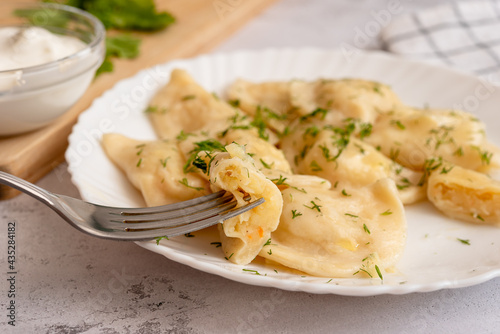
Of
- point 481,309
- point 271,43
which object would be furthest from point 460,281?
point 271,43

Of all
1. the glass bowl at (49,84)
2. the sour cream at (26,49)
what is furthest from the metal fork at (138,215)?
the sour cream at (26,49)

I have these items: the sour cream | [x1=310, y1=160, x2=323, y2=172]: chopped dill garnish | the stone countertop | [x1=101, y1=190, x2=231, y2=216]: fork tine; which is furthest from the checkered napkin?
[x1=101, y1=190, x2=231, y2=216]: fork tine

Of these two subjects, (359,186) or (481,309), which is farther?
(359,186)

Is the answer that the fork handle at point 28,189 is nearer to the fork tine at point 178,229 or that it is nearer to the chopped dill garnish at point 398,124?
the fork tine at point 178,229

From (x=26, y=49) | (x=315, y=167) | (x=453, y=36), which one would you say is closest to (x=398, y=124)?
(x=315, y=167)

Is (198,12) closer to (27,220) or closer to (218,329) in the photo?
(27,220)
